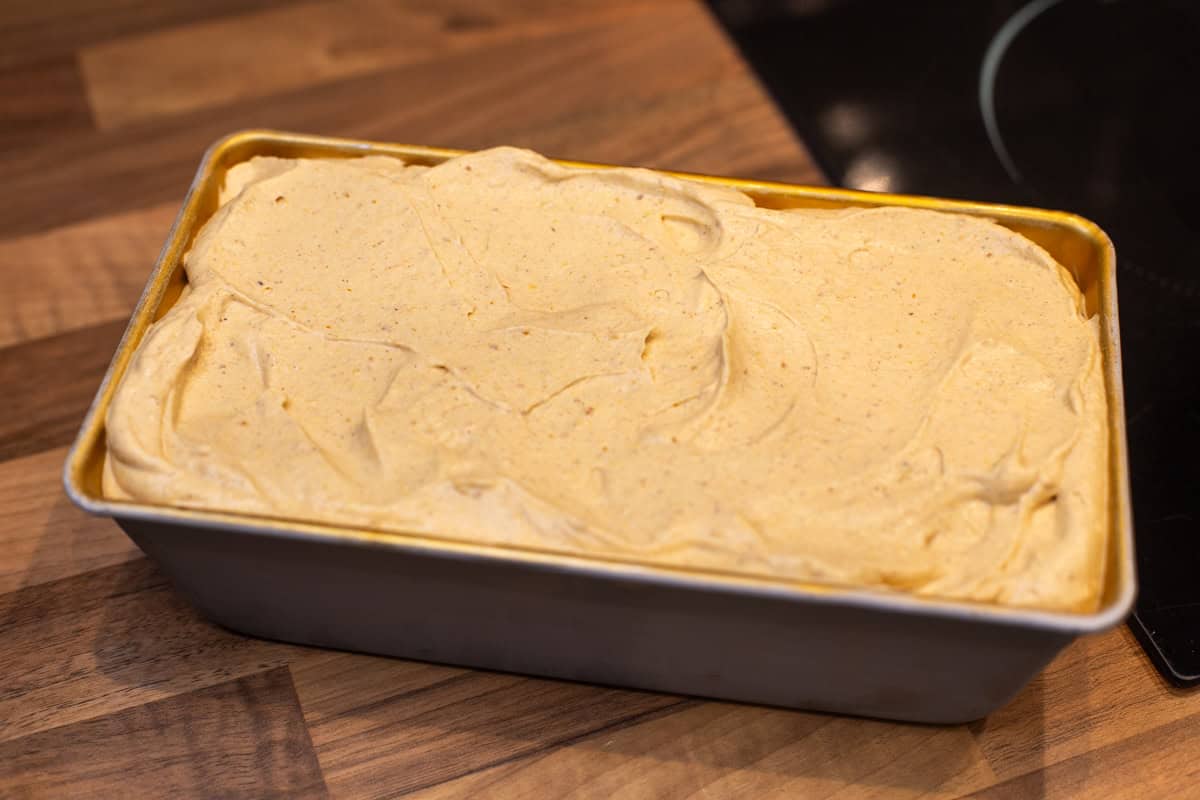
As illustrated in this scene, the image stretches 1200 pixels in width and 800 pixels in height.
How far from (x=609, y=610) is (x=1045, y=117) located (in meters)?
1.28

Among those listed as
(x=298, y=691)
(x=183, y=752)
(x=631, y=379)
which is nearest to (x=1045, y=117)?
(x=631, y=379)

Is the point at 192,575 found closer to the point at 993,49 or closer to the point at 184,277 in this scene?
the point at 184,277

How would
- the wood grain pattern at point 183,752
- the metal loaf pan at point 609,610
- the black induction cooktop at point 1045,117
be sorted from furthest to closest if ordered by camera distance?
the black induction cooktop at point 1045,117 → the wood grain pattern at point 183,752 → the metal loaf pan at point 609,610

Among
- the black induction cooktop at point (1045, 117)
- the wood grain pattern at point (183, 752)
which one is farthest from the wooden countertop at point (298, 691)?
the black induction cooktop at point (1045, 117)

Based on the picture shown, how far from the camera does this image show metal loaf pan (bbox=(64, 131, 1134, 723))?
1.05 meters

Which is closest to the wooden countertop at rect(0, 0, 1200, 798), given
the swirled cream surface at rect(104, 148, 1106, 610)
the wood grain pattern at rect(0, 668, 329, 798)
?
the wood grain pattern at rect(0, 668, 329, 798)

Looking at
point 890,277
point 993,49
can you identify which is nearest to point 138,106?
point 890,277

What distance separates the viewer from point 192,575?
3.99 feet

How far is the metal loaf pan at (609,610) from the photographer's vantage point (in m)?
1.05

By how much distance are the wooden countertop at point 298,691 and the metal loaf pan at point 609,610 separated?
0.05 m

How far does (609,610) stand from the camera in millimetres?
1131

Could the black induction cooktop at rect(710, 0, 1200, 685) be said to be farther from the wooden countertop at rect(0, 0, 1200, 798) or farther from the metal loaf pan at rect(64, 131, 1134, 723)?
the metal loaf pan at rect(64, 131, 1134, 723)

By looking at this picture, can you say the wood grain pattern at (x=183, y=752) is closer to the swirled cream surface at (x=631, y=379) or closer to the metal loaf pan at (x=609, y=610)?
the metal loaf pan at (x=609, y=610)

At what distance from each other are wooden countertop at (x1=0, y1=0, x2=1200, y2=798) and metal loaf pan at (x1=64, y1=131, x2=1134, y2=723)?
1.8 inches
